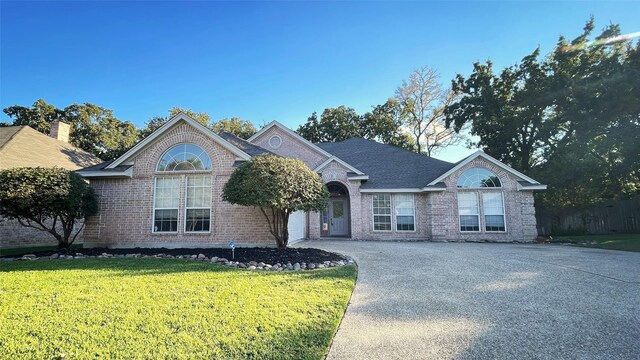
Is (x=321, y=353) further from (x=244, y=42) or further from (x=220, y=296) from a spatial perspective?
(x=244, y=42)

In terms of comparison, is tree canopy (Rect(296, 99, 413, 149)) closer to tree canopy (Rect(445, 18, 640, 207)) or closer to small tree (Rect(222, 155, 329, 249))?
tree canopy (Rect(445, 18, 640, 207))

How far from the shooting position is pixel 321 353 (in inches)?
131

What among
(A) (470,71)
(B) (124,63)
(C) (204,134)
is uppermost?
(A) (470,71)

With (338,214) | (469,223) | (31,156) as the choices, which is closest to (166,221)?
(338,214)

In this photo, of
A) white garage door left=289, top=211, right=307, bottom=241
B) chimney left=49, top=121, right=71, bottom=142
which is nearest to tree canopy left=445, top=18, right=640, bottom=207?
white garage door left=289, top=211, right=307, bottom=241

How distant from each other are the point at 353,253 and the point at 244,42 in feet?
30.5

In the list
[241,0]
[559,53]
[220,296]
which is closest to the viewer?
[220,296]

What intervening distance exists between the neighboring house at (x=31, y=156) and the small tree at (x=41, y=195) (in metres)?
4.13

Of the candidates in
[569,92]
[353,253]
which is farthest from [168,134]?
[569,92]

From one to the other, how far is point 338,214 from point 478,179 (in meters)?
8.15

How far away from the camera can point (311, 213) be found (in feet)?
54.6

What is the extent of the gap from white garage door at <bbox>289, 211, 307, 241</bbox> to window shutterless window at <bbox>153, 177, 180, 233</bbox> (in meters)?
4.79

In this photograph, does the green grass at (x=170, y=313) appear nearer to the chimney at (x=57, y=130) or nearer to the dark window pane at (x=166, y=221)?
the dark window pane at (x=166, y=221)

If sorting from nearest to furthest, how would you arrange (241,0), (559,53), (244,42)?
(241,0)
(244,42)
(559,53)
